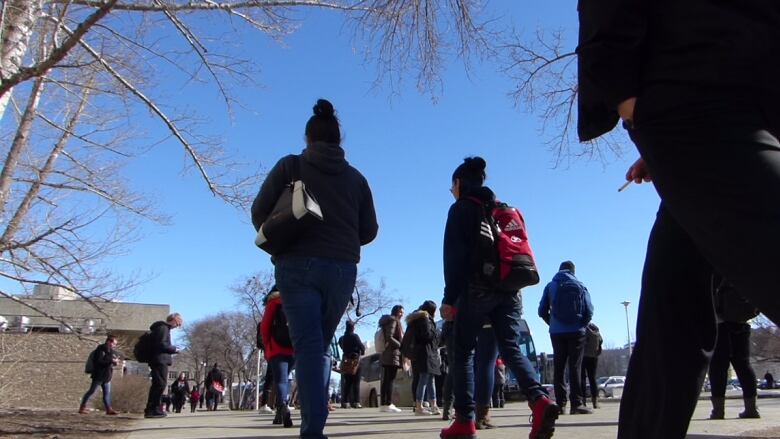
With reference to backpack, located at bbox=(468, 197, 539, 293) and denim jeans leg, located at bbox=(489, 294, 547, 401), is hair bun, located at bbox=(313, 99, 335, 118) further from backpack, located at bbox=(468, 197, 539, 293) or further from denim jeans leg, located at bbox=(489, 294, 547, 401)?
denim jeans leg, located at bbox=(489, 294, 547, 401)

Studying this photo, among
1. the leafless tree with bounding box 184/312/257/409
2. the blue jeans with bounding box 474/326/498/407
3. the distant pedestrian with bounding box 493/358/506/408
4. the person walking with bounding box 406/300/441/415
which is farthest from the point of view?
the leafless tree with bounding box 184/312/257/409

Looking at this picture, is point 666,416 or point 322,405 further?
point 322,405

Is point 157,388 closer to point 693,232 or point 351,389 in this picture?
point 351,389

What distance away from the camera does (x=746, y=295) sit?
5.26 ft

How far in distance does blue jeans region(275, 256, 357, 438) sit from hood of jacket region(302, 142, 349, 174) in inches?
26.0

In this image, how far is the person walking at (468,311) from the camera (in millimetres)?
4598

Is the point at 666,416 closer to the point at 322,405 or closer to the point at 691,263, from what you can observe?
the point at 691,263

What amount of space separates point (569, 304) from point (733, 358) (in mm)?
2215

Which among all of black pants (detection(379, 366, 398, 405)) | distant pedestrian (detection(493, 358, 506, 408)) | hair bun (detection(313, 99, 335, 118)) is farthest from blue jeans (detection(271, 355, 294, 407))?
distant pedestrian (detection(493, 358, 506, 408))

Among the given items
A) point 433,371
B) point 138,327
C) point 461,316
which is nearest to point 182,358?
point 138,327

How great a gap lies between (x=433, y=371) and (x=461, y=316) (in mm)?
5621

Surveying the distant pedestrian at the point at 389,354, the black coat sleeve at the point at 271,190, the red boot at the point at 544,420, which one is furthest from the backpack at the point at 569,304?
the black coat sleeve at the point at 271,190

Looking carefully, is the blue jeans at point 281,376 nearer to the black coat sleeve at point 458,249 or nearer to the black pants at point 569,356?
the black coat sleeve at point 458,249

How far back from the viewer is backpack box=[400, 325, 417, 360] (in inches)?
398
